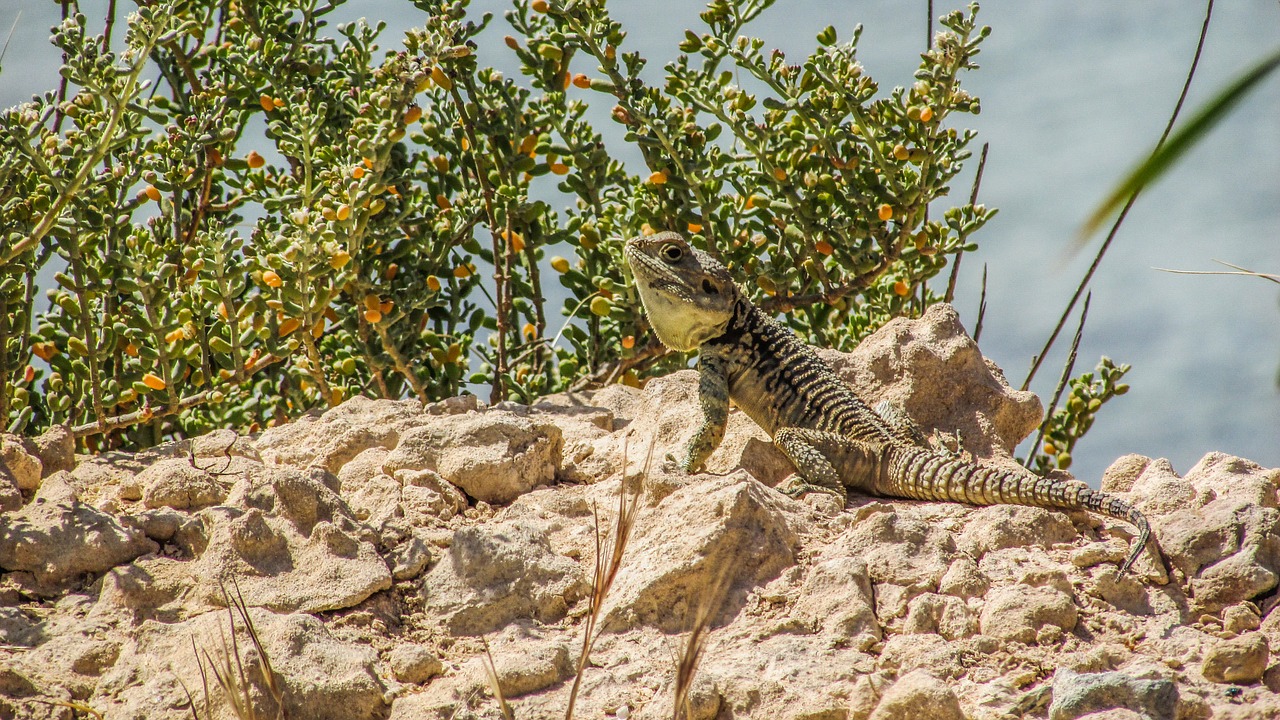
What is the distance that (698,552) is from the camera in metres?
3.83

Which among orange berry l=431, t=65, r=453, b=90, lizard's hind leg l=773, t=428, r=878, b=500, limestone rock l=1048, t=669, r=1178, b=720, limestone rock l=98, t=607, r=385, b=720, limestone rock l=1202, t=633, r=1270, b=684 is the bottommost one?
limestone rock l=98, t=607, r=385, b=720

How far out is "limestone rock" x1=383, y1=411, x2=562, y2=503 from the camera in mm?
4773

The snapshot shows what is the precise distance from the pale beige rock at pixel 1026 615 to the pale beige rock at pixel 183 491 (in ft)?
9.45

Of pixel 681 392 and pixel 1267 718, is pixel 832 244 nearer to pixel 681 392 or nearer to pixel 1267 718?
pixel 681 392

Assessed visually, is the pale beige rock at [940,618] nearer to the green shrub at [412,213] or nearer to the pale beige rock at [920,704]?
the pale beige rock at [920,704]

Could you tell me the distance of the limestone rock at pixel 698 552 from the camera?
3.78m

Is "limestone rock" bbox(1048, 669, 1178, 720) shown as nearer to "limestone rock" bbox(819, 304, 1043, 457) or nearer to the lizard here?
the lizard

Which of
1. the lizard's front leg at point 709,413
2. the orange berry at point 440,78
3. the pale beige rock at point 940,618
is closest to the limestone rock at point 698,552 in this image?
the pale beige rock at point 940,618

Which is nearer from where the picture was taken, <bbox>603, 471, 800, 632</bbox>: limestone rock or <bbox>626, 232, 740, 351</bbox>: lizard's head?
<bbox>603, 471, 800, 632</bbox>: limestone rock

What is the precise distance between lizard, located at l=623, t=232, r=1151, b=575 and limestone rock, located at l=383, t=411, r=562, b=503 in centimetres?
68

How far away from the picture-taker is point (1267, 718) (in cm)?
307

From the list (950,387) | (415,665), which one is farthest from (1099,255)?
(415,665)

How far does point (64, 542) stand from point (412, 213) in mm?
3333

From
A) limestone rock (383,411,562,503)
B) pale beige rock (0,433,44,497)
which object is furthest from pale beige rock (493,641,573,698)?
pale beige rock (0,433,44,497)
